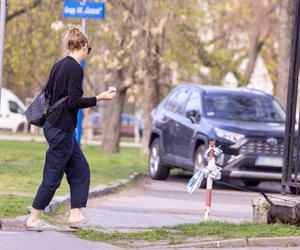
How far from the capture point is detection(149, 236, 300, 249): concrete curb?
31.1 ft

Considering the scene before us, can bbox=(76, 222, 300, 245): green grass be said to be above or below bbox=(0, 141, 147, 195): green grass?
above

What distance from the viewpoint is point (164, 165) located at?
19.6 m

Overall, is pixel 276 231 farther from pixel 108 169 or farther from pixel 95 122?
pixel 95 122

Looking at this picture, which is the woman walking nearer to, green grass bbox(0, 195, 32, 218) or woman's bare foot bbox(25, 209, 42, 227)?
woman's bare foot bbox(25, 209, 42, 227)

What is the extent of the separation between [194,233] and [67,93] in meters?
1.85

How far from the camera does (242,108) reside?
1889 centimetres

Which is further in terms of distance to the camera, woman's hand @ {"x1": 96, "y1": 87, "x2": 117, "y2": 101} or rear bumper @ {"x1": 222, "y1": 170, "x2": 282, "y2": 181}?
rear bumper @ {"x1": 222, "y1": 170, "x2": 282, "y2": 181}

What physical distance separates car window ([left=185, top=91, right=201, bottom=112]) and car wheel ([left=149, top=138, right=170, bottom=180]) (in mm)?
1281

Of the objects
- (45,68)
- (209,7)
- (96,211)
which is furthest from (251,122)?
(45,68)

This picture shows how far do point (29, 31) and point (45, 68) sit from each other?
9.14 metres

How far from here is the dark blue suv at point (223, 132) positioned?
17422 mm

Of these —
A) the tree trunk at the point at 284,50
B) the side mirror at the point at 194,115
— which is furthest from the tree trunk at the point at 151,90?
the side mirror at the point at 194,115

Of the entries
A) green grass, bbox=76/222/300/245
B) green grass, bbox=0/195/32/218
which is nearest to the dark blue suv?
green grass, bbox=0/195/32/218

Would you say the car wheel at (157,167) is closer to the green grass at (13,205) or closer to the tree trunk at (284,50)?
the tree trunk at (284,50)
